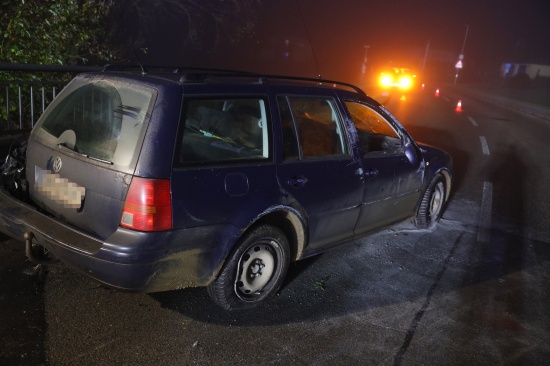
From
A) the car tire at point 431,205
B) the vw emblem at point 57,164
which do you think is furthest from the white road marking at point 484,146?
the vw emblem at point 57,164

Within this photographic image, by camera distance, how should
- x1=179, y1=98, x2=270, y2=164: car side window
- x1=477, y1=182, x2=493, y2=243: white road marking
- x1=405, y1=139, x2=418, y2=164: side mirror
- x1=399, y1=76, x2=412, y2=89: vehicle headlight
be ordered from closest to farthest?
x1=179, y1=98, x2=270, y2=164: car side window
x1=405, y1=139, x2=418, y2=164: side mirror
x1=477, y1=182, x2=493, y2=243: white road marking
x1=399, y1=76, x2=412, y2=89: vehicle headlight

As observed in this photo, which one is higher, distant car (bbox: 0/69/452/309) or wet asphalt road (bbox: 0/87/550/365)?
distant car (bbox: 0/69/452/309)

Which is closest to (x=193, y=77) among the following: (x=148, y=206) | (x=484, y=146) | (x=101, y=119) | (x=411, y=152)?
(x=101, y=119)

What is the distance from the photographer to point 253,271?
360 centimetres

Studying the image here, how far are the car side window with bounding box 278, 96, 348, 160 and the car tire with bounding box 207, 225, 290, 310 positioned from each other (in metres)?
0.65

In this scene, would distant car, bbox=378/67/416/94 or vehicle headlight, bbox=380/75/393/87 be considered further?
distant car, bbox=378/67/416/94

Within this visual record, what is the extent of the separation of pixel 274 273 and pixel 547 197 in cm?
580

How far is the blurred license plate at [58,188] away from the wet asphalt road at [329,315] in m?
0.76

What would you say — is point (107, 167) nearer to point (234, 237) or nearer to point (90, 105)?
point (90, 105)

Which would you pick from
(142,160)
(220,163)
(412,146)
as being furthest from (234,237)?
(412,146)

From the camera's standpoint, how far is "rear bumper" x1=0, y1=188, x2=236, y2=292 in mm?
2883

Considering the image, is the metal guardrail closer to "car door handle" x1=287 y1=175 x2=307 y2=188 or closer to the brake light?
the brake light

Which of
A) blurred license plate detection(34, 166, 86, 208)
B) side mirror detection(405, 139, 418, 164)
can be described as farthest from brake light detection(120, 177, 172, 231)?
side mirror detection(405, 139, 418, 164)

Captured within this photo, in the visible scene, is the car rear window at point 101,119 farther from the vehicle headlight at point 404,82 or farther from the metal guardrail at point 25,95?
the vehicle headlight at point 404,82
